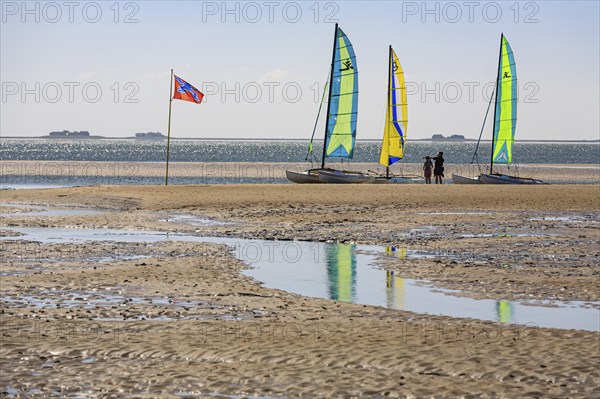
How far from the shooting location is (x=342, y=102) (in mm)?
61938

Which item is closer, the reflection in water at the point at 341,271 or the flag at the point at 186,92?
the reflection in water at the point at 341,271

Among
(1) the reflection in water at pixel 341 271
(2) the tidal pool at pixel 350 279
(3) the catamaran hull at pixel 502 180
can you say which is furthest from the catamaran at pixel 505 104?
(1) the reflection in water at pixel 341 271

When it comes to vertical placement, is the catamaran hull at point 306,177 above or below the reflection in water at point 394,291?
above

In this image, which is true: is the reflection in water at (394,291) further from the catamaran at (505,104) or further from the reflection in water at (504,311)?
the catamaran at (505,104)

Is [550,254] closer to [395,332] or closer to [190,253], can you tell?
[190,253]

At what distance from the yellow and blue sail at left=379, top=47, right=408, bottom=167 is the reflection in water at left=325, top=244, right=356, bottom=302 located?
131 ft

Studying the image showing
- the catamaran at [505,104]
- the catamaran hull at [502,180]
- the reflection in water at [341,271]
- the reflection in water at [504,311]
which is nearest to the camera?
the reflection in water at [504,311]

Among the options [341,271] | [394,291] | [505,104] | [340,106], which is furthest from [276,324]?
[505,104]

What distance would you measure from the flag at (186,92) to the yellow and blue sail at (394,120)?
61.3 ft

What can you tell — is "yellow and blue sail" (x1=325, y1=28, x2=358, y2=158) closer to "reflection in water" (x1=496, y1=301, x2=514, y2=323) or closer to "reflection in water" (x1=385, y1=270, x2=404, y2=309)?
"reflection in water" (x1=385, y1=270, x2=404, y2=309)

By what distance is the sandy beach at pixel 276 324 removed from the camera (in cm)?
1181

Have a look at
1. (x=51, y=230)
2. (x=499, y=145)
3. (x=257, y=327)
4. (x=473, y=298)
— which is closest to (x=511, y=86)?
(x=499, y=145)

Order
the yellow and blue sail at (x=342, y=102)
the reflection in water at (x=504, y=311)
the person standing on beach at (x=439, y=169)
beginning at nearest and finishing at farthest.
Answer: the reflection in water at (x=504, y=311) → the person standing on beach at (x=439, y=169) → the yellow and blue sail at (x=342, y=102)

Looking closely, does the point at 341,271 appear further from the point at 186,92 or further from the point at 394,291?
the point at 186,92
